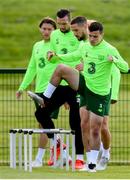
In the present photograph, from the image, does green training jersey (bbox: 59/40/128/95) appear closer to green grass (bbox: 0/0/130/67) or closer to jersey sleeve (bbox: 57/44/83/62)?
jersey sleeve (bbox: 57/44/83/62)

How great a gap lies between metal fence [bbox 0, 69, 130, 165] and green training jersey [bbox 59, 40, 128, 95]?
2.91m

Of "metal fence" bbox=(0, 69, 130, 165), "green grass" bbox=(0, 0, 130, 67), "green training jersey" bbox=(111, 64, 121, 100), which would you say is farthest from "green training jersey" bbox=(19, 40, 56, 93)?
"green grass" bbox=(0, 0, 130, 67)

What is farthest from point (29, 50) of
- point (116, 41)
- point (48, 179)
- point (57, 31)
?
point (48, 179)

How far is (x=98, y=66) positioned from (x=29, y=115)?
3664 mm

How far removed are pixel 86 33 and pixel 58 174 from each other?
225cm

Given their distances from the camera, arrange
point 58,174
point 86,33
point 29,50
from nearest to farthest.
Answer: point 58,174
point 86,33
point 29,50

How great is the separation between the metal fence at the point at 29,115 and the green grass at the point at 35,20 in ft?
53.9

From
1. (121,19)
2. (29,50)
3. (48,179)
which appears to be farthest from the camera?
(121,19)

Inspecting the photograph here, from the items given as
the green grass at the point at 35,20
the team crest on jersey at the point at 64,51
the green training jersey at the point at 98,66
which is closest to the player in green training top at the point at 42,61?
the team crest on jersey at the point at 64,51

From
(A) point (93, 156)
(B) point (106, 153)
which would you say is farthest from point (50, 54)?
(B) point (106, 153)

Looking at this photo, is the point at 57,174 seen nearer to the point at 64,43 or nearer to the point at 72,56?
the point at 72,56

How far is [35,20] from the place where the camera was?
39.3 m

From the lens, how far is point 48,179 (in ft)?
45.1

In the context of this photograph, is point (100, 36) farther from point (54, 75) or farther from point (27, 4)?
point (27, 4)
